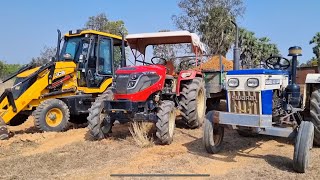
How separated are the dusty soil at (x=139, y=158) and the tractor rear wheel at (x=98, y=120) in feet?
0.60

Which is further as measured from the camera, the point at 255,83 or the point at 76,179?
the point at 255,83

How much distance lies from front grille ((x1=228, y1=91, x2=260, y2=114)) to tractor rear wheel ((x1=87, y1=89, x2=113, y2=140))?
8.64 ft

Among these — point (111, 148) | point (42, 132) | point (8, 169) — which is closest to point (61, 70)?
point (42, 132)

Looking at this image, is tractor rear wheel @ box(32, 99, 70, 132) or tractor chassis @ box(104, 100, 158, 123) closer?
tractor chassis @ box(104, 100, 158, 123)

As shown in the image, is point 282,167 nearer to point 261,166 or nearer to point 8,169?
point 261,166

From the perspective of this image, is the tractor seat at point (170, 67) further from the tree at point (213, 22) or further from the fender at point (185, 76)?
the tree at point (213, 22)

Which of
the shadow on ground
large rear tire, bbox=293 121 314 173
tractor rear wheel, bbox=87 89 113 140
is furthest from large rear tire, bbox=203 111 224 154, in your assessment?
tractor rear wheel, bbox=87 89 113 140

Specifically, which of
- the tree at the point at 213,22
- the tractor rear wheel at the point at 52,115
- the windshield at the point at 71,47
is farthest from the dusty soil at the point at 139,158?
the tree at the point at 213,22

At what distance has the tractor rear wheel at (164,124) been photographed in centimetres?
696

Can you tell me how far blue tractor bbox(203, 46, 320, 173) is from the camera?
534cm

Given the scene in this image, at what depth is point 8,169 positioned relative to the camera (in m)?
5.75

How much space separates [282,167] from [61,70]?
6.21 meters

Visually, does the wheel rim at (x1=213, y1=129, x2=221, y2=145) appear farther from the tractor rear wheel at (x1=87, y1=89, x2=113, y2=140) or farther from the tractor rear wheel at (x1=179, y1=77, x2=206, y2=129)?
the tractor rear wheel at (x1=87, y1=89, x2=113, y2=140)

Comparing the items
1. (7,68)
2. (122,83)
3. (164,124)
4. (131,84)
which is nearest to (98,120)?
(122,83)
